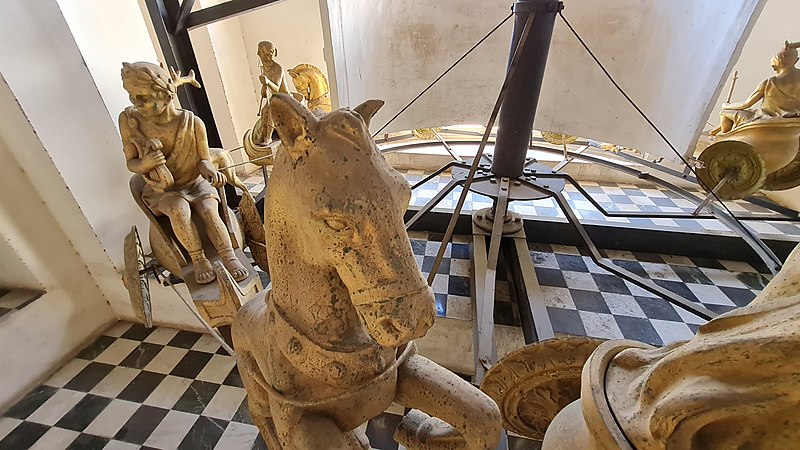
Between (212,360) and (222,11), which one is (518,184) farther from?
(212,360)

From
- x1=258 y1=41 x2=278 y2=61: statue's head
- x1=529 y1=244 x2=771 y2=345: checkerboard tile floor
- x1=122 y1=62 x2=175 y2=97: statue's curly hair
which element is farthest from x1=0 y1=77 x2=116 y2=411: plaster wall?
x1=529 y1=244 x2=771 y2=345: checkerboard tile floor

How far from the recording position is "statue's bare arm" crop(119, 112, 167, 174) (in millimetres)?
1109

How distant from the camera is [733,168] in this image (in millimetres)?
1399

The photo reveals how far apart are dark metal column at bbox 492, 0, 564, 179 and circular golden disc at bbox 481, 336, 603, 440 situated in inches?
42.2

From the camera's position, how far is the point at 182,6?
1.44 meters

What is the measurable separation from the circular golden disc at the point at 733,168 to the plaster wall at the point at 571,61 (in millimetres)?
233

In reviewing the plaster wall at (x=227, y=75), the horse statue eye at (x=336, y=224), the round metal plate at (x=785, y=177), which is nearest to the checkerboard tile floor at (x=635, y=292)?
the round metal plate at (x=785, y=177)

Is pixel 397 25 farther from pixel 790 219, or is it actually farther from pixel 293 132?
pixel 790 219

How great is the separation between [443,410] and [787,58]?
2.10 meters

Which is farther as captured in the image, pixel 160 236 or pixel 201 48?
pixel 201 48

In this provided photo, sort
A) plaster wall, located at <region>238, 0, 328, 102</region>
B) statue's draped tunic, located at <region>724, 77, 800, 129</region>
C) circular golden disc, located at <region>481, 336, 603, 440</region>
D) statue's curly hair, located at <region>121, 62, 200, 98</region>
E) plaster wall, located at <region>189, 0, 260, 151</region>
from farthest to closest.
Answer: plaster wall, located at <region>238, 0, 328, 102</region> → plaster wall, located at <region>189, 0, 260, 151</region> → statue's draped tunic, located at <region>724, 77, 800, 129</region> → statue's curly hair, located at <region>121, 62, 200, 98</region> → circular golden disc, located at <region>481, 336, 603, 440</region>

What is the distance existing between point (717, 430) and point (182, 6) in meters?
1.99

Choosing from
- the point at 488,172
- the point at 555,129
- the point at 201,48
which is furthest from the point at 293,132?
the point at 201,48

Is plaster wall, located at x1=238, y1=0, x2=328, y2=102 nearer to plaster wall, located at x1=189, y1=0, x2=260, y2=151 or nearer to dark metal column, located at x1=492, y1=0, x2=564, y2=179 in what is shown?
plaster wall, located at x1=189, y1=0, x2=260, y2=151
